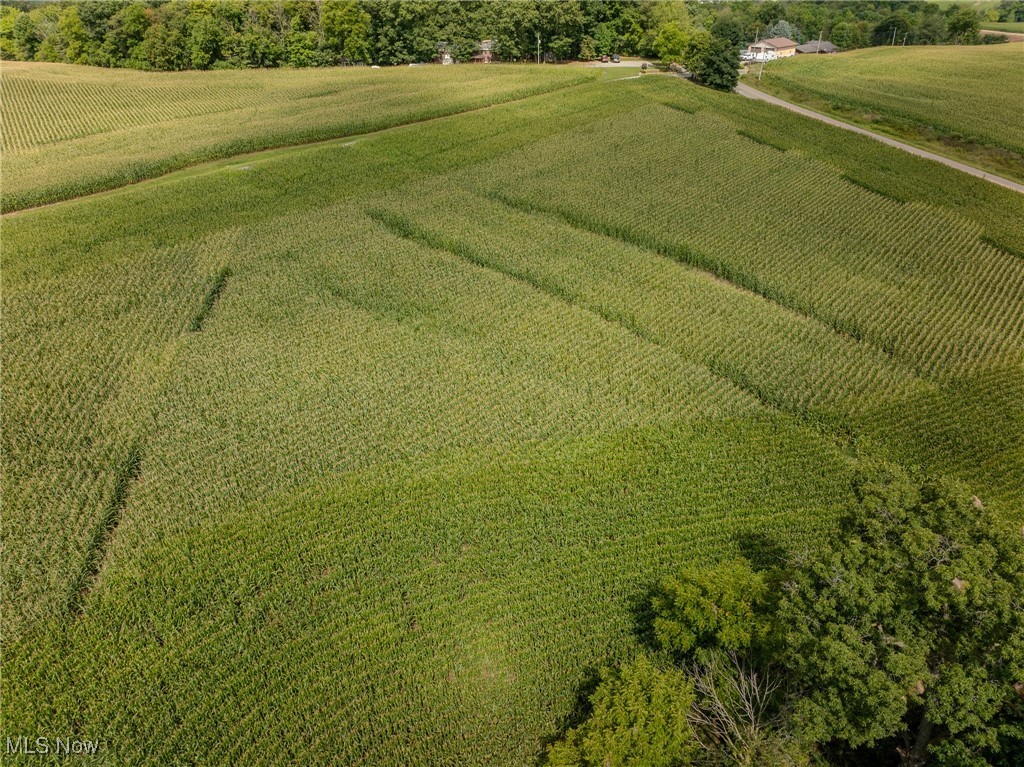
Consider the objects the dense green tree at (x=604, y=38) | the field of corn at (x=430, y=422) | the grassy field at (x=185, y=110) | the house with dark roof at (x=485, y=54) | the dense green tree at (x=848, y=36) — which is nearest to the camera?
the field of corn at (x=430, y=422)

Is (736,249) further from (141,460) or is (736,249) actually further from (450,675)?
(141,460)

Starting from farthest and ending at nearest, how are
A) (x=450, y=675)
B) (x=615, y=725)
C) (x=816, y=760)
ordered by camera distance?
1. (x=450, y=675)
2. (x=816, y=760)
3. (x=615, y=725)

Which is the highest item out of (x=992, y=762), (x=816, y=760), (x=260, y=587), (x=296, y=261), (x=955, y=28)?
(x=955, y=28)

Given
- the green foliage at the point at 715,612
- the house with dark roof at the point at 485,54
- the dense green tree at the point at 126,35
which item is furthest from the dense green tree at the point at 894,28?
the green foliage at the point at 715,612

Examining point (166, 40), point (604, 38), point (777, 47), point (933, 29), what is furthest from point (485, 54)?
point (933, 29)

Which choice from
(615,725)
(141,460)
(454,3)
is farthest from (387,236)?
(454,3)

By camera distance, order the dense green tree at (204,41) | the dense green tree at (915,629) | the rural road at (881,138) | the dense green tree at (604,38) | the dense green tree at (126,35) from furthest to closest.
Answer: the dense green tree at (604,38), the dense green tree at (126,35), the dense green tree at (204,41), the rural road at (881,138), the dense green tree at (915,629)

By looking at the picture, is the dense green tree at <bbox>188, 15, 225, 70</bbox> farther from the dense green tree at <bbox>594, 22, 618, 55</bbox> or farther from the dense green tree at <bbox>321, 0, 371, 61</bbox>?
the dense green tree at <bbox>594, 22, 618, 55</bbox>

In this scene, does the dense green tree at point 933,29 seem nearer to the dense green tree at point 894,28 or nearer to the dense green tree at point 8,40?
the dense green tree at point 894,28
